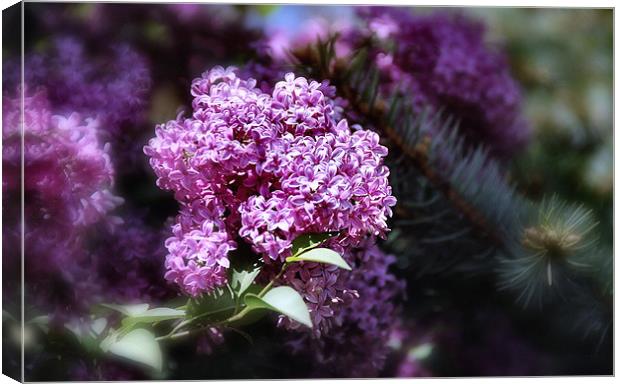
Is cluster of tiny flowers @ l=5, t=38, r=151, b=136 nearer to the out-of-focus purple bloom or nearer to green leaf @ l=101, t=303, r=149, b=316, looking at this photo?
the out-of-focus purple bloom

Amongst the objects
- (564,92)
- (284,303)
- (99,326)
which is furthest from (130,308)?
(564,92)

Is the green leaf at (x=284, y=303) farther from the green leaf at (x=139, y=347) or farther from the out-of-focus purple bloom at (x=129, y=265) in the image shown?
the out-of-focus purple bloom at (x=129, y=265)

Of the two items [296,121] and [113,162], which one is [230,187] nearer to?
[296,121]

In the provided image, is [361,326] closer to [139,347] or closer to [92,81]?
[139,347]

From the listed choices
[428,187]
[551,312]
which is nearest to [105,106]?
[428,187]

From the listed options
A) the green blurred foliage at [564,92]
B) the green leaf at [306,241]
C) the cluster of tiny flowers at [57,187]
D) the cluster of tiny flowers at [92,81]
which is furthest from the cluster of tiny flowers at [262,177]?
the green blurred foliage at [564,92]
